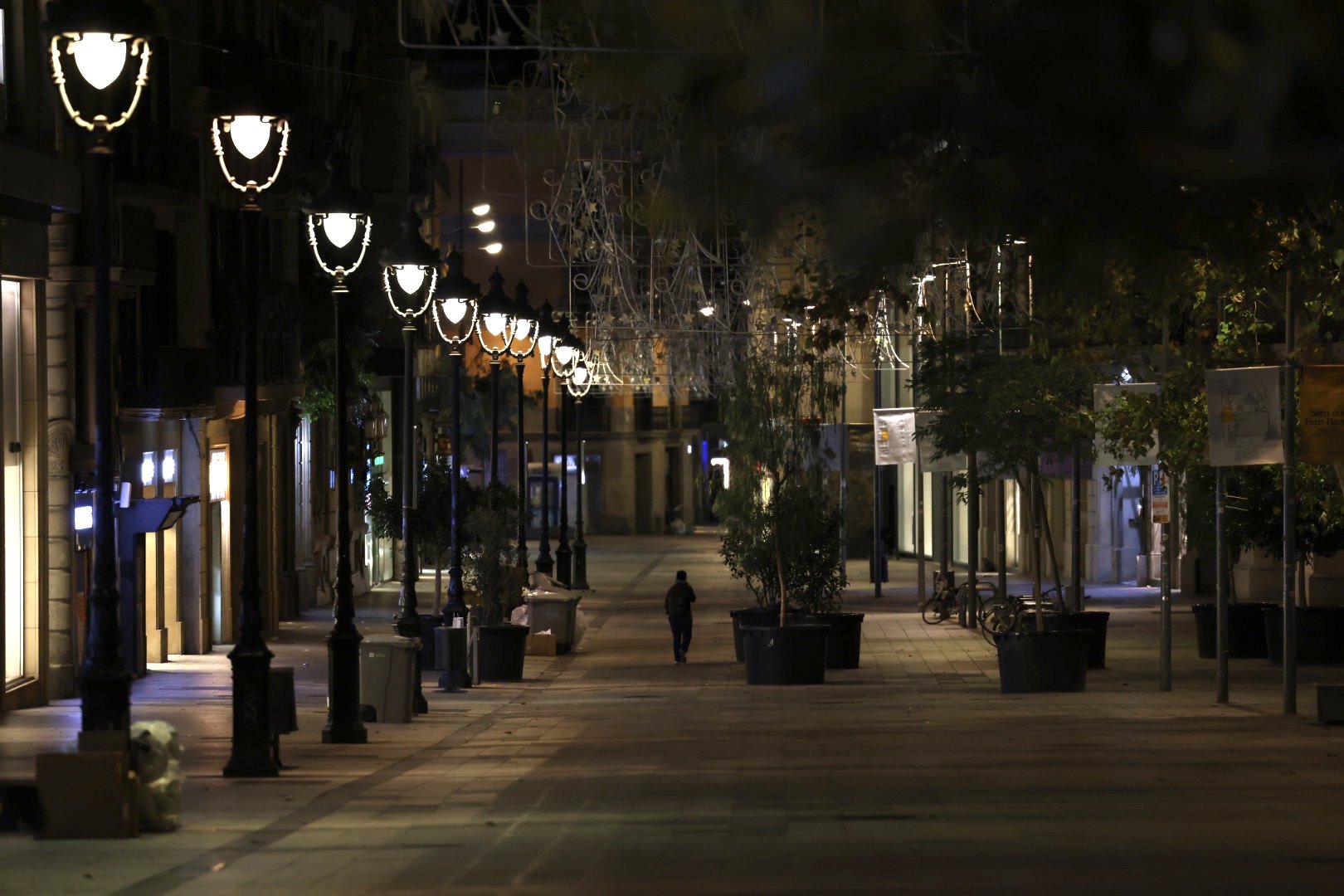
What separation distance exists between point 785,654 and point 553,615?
22.6 ft

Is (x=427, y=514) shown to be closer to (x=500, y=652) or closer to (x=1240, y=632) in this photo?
(x=500, y=652)

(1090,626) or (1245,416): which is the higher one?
(1245,416)

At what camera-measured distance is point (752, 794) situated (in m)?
14.8

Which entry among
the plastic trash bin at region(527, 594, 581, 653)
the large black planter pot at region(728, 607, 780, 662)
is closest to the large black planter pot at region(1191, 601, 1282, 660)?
the large black planter pot at region(728, 607, 780, 662)

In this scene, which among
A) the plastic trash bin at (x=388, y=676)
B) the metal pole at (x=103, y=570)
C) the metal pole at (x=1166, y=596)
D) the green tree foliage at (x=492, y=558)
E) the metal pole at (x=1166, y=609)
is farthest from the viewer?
the green tree foliage at (x=492, y=558)

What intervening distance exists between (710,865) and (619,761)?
6512mm

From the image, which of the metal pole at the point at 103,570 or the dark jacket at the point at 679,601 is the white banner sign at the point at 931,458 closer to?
the dark jacket at the point at 679,601

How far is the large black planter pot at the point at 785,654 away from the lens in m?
27.8

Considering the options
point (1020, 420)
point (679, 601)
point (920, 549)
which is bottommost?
point (679, 601)

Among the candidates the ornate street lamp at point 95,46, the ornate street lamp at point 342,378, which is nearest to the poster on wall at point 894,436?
the ornate street lamp at point 342,378

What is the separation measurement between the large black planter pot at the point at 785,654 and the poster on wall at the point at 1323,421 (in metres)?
9.29

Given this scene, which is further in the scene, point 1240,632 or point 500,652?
point 1240,632

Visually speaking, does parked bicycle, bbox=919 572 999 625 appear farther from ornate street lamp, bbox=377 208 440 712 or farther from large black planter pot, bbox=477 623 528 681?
ornate street lamp, bbox=377 208 440 712

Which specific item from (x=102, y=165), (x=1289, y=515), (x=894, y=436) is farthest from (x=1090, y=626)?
(x=102, y=165)
